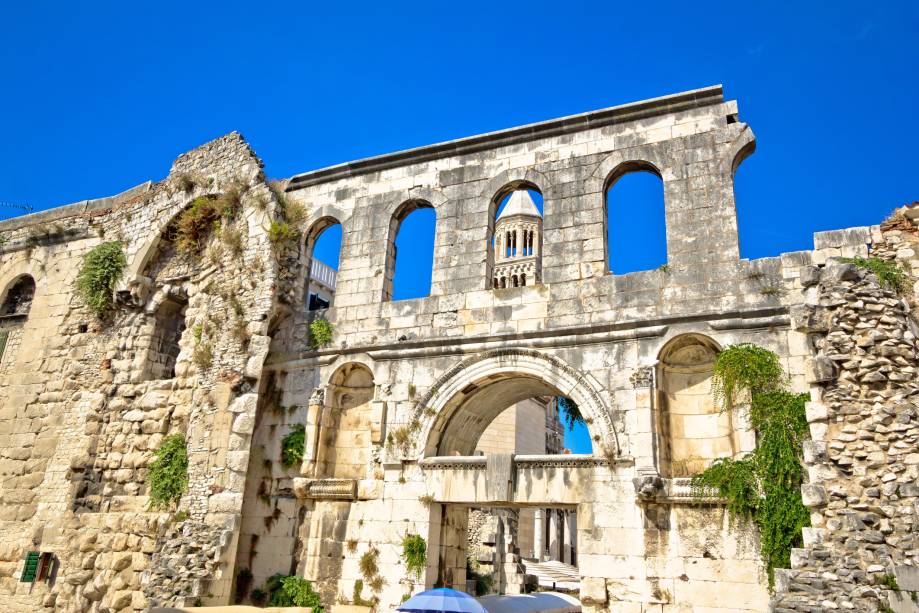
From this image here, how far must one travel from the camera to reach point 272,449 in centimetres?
1259

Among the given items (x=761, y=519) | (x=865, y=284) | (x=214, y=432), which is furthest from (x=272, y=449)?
(x=865, y=284)

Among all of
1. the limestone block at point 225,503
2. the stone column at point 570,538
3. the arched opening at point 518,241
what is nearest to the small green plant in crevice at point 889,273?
the limestone block at point 225,503

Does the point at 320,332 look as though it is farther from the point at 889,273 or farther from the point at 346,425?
the point at 889,273

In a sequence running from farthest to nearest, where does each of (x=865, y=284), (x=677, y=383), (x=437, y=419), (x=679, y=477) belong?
(x=437, y=419)
(x=677, y=383)
(x=679, y=477)
(x=865, y=284)

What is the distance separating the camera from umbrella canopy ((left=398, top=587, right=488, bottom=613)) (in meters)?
8.00

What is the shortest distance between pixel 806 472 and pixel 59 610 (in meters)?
12.5

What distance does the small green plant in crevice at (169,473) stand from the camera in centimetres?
1268

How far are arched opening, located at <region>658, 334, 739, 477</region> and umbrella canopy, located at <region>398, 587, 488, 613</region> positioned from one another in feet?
10.6

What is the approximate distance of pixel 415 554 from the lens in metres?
10.7

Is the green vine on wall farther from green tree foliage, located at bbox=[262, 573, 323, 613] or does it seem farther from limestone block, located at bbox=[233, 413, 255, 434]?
limestone block, located at bbox=[233, 413, 255, 434]

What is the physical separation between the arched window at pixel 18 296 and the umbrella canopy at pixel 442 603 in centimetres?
1370

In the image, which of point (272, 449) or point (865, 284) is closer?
point (865, 284)

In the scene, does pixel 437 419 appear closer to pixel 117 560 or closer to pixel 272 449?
pixel 272 449

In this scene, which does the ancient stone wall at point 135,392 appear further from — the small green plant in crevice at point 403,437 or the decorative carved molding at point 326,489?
the small green plant in crevice at point 403,437
